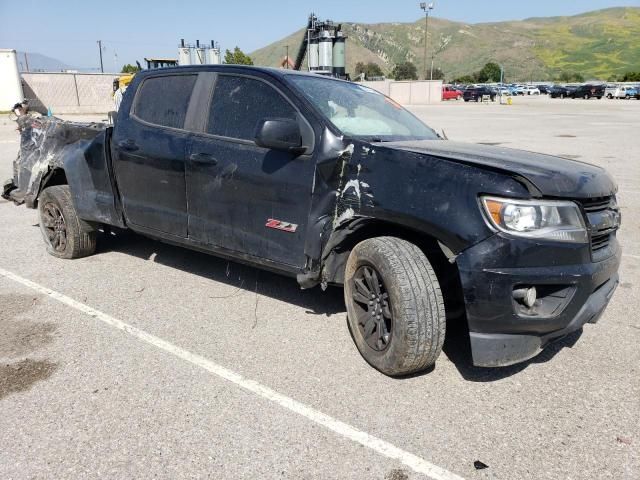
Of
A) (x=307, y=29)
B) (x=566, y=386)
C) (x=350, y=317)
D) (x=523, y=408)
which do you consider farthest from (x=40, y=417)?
(x=307, y=29)

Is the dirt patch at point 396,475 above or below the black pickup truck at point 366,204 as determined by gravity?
below

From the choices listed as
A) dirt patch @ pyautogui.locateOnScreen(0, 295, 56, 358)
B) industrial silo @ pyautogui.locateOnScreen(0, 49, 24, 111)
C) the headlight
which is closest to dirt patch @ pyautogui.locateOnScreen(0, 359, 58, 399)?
dirt patch @ pyautogui.locateOnScreen(0, 295, 56, 358)

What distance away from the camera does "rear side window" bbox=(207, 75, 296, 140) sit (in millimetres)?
3885

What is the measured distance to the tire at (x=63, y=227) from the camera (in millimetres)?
5375

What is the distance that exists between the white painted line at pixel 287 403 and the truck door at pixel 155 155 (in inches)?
33.6

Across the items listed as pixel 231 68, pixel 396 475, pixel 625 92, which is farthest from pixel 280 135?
pixel 625 92

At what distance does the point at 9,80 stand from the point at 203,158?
3498 centimetres

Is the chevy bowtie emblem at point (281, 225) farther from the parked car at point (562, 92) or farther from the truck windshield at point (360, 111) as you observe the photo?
the parked car at point (562, 92)

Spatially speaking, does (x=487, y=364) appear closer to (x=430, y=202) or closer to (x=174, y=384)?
(x=430, y=202)

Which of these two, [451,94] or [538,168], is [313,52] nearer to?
[451,94]

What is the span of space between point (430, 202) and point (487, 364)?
0.92m

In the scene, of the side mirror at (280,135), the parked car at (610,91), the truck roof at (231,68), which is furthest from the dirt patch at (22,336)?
the parked car at (610,91)

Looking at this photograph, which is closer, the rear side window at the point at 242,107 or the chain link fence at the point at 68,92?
the rear side window at the point at 242,107

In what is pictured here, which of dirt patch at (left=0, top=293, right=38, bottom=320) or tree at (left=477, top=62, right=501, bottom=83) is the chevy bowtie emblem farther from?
tree at (left=477, top=62, right=501, bottom=83)
